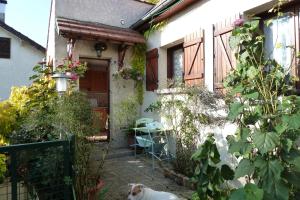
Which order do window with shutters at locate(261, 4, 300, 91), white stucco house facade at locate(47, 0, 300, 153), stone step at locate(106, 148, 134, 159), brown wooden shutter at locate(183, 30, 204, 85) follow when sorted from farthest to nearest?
1. stone step at locate(106, 148, 134, 159)
2. brown wooden shutter at locate(183, 30, 204, 85)
3. white stucco house facade at locate(47, 0, 300, 153)
4. window with shutters at locate(261, 4, 300, 91)

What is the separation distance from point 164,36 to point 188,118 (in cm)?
259

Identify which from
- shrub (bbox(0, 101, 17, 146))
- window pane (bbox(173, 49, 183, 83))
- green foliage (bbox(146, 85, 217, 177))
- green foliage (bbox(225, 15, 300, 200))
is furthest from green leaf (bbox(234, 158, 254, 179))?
shrub (bbox(0, 101, 17, 146))

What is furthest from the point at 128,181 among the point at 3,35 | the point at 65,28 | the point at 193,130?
the point at 3,35

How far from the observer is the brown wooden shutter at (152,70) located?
7.43m

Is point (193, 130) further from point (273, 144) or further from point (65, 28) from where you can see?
point (65, 28)

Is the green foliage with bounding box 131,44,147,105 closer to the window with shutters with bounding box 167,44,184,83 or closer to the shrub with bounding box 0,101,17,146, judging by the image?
the window with shutters with bounding box 167,44,184,83

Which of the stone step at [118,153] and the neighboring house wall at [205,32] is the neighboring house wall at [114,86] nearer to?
the stone step at [118,153]

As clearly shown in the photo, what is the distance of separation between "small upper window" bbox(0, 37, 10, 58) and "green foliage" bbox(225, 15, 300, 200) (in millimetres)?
12902

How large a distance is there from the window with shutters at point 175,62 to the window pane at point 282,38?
2.65 meters

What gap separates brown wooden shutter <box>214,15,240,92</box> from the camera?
16.5ft

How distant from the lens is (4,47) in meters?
13.4

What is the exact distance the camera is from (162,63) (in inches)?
289

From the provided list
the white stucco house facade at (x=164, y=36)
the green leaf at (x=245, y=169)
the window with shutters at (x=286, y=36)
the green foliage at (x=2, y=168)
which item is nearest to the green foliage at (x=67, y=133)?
the green foliage at (x=2, y=168)

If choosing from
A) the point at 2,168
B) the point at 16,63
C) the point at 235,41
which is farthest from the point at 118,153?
the point at 16,63
